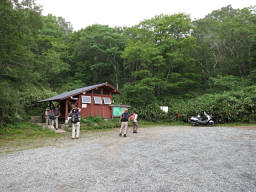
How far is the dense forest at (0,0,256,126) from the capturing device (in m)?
9.93

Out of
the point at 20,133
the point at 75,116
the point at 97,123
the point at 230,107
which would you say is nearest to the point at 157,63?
the point at 230,107

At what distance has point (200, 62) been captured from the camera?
2594cm

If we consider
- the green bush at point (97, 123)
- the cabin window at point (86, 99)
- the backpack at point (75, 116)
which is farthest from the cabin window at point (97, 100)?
the backpack at point (75, 116)

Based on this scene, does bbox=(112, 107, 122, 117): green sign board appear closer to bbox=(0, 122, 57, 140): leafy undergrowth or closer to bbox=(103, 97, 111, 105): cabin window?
bbox=(103, 97, 111, 105): cabin window

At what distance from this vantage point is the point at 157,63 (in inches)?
847

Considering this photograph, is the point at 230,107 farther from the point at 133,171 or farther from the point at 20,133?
the point at 20,133

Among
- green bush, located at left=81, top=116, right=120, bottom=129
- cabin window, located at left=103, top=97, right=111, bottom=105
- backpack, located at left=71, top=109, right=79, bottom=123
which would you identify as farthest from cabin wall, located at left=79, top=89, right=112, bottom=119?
backpack, located at left=71, top=109, right=79, bottom=123

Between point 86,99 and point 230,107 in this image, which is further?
point 86,99

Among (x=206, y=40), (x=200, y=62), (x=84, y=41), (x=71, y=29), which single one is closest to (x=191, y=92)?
(x=200, y=62)

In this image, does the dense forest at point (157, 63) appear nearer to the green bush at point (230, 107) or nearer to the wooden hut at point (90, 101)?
the green bush at point (230, 107)

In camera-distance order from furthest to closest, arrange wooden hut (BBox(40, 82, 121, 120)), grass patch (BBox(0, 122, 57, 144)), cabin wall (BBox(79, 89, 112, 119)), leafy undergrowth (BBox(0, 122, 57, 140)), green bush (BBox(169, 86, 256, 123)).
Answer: cabin wall (BBox(79, 89, 112, 119)) < wooden hut (BBox(40, 82, 121, 120)) < green bush (BBox(169, 86, 256, 123)) < leafy undergrowth (BBox(0, 122, 57, 140)) < grass patch (BBox(0, 122, 57, 144))

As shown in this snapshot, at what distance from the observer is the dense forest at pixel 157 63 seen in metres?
9.93

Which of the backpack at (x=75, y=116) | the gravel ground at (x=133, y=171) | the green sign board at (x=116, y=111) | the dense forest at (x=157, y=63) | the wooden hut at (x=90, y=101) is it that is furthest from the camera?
the green sign board at (x=116, y=111)

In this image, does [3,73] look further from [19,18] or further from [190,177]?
[190,177]
